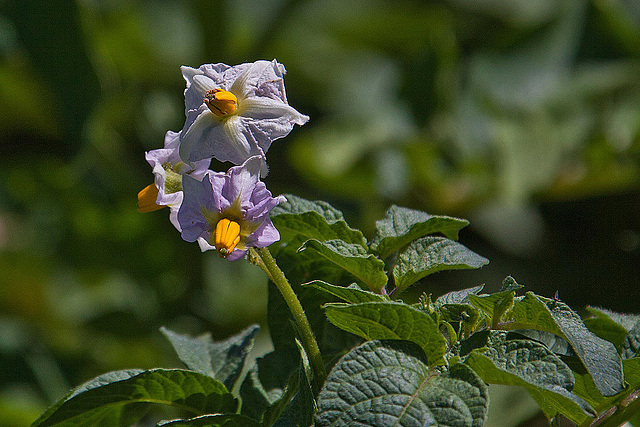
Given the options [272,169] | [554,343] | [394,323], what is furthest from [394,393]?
[272,169]

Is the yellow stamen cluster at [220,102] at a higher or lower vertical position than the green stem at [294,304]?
higher

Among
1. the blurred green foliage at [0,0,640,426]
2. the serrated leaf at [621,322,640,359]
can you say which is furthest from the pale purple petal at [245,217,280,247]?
the blurred green foliage at [0,0,640,426]

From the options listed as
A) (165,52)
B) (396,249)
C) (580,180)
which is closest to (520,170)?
(580,180)

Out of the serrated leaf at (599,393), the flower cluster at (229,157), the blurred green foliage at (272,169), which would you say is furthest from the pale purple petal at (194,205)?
the blurred green foliage at (272,169)

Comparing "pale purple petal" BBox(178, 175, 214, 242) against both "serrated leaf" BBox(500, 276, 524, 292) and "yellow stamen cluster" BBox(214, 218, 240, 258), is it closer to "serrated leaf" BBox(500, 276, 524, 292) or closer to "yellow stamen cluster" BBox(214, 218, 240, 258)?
"yellow stamen cluster" BBox(214, 218, 240, 258)

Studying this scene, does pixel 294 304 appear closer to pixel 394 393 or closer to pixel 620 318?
pixel 394 393

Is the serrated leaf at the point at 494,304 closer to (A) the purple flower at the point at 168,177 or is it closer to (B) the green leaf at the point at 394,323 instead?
(B) the green leaf at the point at 394,323
